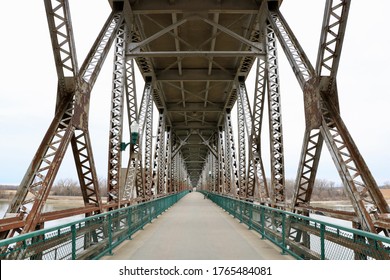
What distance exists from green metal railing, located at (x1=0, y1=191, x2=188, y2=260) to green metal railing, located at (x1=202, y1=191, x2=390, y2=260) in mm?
3825

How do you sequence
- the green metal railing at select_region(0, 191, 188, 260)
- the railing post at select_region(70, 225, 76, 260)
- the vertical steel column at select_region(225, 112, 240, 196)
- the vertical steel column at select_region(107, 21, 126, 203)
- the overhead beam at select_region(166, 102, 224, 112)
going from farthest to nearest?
the overhead beam at select_region(166, 102, 224, 112), the vertical steel column at select_region(225, 112, 240, 196), the vertical steel column at select_region(107, 21, 126, 203), the railing post at select_region(70, 225, 76, 260), the green metal railing at select_region(0, 191, 188, 260)

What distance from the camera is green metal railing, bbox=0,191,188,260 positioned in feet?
13.4

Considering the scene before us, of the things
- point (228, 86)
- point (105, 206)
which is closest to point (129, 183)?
point (105, 206)

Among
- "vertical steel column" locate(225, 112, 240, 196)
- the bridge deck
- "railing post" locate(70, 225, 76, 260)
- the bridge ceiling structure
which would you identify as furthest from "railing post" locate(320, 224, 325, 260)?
"vertical steel column" locate(225, 112, 240, 196)

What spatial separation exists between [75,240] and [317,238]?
4109 millimetres

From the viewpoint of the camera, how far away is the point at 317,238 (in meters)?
5.58

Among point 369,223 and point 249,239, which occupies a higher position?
point 369,223

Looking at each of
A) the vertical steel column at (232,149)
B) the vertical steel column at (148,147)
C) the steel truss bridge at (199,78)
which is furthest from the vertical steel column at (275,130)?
the vertical steel column at (232,149)

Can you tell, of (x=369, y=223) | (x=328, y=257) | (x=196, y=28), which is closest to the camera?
(x=328, y=257)

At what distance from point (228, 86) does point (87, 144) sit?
17100 mm

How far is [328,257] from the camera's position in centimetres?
522

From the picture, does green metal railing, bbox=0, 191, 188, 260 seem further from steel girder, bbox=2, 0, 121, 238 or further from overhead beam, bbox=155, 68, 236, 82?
overhead beam, bbox=155, 68, 236, 82

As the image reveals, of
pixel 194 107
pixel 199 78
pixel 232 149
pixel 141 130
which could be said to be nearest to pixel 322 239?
pixel 141 130

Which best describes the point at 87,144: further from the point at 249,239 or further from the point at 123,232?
the point at 249,239
